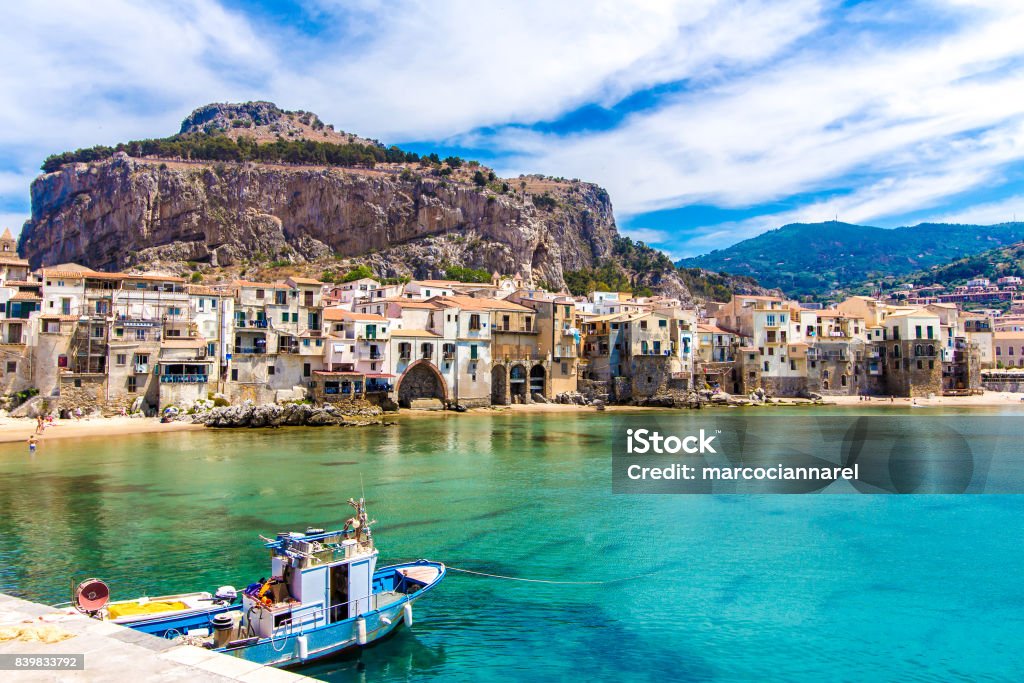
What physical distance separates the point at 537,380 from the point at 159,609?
55.0 metres

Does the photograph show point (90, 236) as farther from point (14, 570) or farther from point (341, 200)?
point (14, 570)

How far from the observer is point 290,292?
2279 inches

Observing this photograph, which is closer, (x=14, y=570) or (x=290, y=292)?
(x=14, y=570)

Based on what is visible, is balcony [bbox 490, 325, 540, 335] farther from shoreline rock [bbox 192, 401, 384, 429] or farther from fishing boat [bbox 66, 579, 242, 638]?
fishing boat [bbox 66, 579, 242, 638]

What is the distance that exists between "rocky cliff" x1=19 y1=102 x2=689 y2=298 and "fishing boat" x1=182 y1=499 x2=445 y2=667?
9953cm

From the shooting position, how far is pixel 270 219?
119 meters

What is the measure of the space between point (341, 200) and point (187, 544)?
354 feet

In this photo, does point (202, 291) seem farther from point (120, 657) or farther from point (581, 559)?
point (120, 657)

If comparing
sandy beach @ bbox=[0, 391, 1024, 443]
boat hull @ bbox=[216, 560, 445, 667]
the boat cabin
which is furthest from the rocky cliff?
boat hull @ bbox=[216, 560, 445, 667]

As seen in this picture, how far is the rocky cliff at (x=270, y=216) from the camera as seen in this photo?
115 m

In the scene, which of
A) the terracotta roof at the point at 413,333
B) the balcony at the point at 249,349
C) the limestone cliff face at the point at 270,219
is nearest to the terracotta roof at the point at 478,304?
the terracotta roof at the point at 413,333

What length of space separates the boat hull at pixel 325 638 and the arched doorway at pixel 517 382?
165 ft

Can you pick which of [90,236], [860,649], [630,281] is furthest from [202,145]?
[860,649]

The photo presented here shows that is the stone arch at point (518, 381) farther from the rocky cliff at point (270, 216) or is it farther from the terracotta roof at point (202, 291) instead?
the rocky cliff at point (270, 216)
